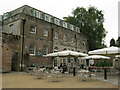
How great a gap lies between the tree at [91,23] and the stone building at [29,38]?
8732 mm

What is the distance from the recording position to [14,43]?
70.6ft

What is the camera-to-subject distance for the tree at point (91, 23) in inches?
1497

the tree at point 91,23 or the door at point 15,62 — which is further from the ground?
the tree at point 91,23

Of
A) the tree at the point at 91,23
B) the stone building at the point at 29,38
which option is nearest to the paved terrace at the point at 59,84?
the stone building at the point at 29,38

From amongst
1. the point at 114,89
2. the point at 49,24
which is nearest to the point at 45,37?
the point at 49,24

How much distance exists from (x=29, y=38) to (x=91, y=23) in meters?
18.6

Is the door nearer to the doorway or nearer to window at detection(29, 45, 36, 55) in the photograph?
the doorway

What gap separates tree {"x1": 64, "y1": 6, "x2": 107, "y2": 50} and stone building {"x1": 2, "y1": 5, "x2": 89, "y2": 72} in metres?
8.73

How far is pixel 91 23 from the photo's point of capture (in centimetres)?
3784

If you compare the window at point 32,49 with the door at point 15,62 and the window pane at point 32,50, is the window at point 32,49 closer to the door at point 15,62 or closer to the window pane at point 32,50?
the window pane at point 32,50

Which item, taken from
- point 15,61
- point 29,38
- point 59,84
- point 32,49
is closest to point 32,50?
point 32,49

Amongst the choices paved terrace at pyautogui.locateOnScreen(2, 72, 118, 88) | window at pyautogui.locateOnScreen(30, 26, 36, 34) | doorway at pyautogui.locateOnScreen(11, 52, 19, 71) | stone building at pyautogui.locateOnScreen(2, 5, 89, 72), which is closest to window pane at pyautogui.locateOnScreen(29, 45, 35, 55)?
stone building at pyautogui.locateOnScreen(2, 5, 89, 72)

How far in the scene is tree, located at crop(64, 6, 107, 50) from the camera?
3803 centimetres

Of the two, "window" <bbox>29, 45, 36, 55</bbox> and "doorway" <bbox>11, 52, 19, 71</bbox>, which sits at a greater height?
"window" <bbox>29, 45, 36, 55</bbox>
